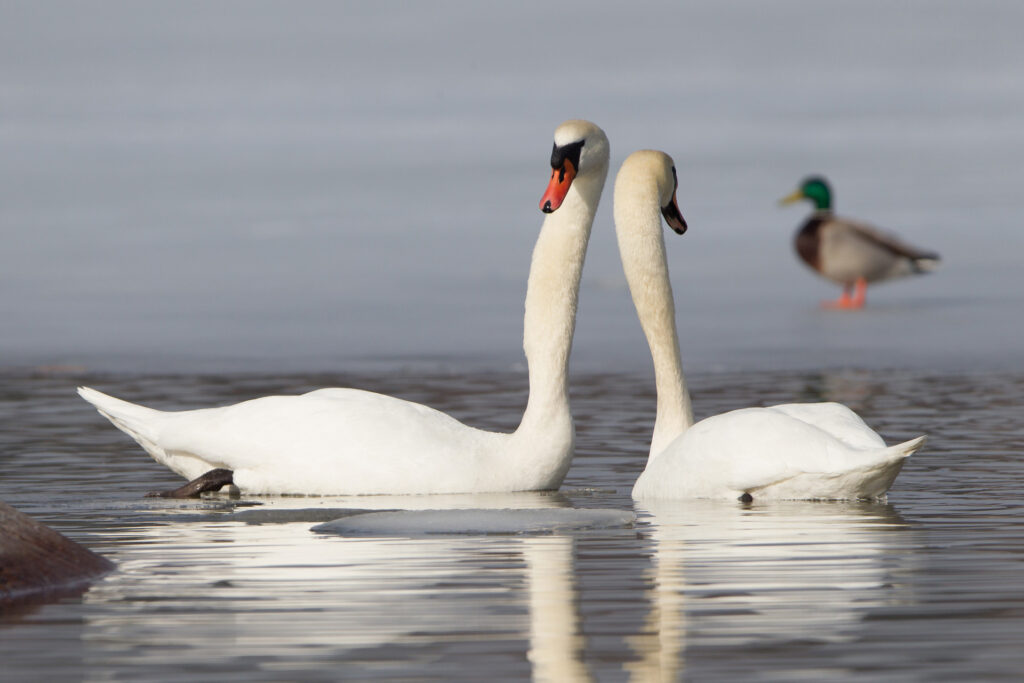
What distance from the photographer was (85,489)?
838 centimetres

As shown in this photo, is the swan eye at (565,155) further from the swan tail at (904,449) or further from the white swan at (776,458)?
the swan tail at (904,449)

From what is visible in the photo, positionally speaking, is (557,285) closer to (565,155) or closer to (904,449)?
(565,155)

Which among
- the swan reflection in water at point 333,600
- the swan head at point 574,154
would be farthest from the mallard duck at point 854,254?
the swan reflection in water at point 333,600

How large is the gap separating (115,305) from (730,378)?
48.8 ft

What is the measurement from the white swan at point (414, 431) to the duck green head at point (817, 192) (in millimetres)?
25676

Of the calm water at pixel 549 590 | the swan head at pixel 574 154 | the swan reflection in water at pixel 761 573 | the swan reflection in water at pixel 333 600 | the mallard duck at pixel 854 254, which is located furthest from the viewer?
the mallard duck at pixel 854 254

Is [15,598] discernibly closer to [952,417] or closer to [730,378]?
[952,417]

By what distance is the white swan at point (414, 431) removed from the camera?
8.16 m

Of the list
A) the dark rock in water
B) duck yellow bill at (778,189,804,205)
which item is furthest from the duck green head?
the dark rock in water

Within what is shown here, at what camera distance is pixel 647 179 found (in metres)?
9.15

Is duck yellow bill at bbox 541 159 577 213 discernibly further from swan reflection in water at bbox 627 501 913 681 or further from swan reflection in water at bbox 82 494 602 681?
swan reflection in water at bbox 82 494 602 681

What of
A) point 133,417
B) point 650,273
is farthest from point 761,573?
point 133,417

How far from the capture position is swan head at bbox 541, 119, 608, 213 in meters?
8.48

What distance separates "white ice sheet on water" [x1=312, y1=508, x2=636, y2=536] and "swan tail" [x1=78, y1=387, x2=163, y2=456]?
1977 millimetres
